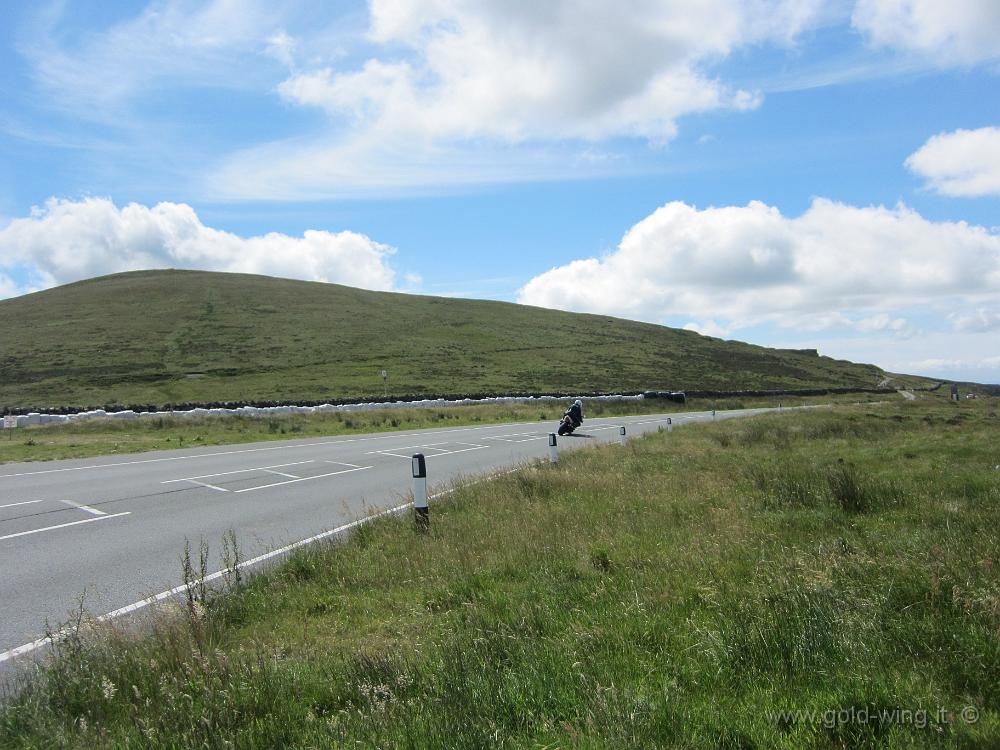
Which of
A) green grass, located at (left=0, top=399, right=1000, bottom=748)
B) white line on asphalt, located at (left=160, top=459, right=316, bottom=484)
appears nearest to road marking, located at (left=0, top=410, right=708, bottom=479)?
white line on asphalt, located at (left=160, top=459, right=316, bottom=484)

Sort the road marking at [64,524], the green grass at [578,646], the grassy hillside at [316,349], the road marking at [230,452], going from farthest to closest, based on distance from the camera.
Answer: the grassy hillside at [316,349] < the road marking at [230,452] < the road marking at [64,524] < the green grass at [578,646]

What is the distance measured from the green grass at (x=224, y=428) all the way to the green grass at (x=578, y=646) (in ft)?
60.1

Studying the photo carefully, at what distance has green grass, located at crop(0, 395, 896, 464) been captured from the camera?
23406mm

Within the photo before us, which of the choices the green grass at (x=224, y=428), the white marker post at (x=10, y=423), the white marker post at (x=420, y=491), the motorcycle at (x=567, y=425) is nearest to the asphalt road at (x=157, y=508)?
the white marker post at (x=420, y=491)

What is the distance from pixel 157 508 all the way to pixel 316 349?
2916 inches

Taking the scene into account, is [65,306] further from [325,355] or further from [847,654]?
[847,654]

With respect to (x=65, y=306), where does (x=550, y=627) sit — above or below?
below

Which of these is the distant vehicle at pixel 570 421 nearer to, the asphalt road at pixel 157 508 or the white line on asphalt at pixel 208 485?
the asphalt road at pixel 157 508

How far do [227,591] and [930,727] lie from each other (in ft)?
18.2

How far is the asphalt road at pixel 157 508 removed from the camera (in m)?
6.82

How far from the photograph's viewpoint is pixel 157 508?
11078 millimetres

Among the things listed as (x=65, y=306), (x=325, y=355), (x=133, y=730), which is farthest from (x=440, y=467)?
(x=65, y=306)

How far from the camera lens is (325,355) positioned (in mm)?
80438

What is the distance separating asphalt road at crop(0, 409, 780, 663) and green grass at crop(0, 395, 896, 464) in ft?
12.3
